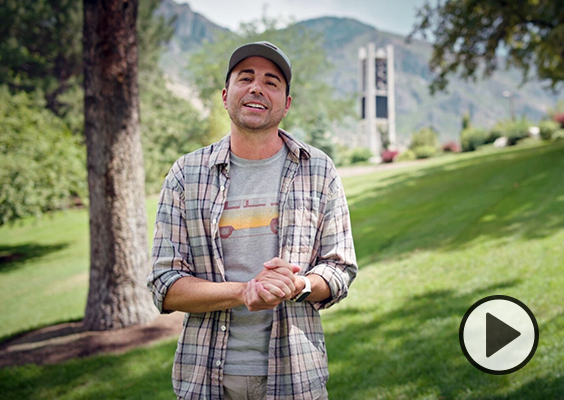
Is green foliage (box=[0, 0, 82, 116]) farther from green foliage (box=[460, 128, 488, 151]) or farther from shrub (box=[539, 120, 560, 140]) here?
green foliage (box=[460, 128, 488, 151])

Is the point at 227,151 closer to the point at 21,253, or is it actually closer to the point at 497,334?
the point at 497,334

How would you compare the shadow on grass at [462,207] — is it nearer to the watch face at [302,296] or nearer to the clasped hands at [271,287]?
the watch face at [302,296]

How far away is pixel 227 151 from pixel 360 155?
39.9 m

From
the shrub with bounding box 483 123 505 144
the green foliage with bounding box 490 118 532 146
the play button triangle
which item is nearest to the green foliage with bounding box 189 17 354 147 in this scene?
the shrub with bounding box 483 123 505 144

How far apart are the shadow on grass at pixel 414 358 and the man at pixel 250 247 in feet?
8.17

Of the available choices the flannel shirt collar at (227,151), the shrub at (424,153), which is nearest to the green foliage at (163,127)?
the shrub at (424,153)

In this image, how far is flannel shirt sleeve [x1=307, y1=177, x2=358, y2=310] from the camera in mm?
2025

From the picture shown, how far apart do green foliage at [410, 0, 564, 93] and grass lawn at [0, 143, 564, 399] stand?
480 centimetres

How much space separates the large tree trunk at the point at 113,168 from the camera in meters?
6.45

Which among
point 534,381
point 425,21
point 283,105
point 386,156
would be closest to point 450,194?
point 425,21

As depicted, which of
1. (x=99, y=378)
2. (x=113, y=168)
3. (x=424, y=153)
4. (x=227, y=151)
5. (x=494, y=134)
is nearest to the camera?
(x=227, y=151)

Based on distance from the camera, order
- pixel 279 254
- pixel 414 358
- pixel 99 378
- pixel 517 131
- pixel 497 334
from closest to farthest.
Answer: pixel 279 254 < pixel 497 334 < pixel 414 358 < pixel 99 378 < pixel 517 131

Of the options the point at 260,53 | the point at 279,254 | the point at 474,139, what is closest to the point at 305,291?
the point at 279,254

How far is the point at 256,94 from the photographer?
2.11 m
